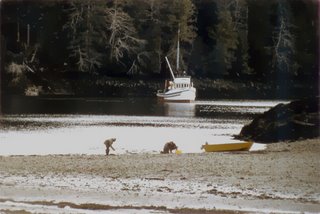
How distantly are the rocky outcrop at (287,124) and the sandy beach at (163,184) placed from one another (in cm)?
796

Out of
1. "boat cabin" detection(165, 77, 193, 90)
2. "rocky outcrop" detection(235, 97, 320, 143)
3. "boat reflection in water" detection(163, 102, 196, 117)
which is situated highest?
"boat cabin" detection(165, 77, 193, 90)

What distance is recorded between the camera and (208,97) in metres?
89.5

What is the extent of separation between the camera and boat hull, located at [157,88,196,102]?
264ft

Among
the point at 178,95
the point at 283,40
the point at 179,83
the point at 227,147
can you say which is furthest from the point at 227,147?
the point at 283,40

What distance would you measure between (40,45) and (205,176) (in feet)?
228

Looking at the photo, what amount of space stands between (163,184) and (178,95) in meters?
65.2

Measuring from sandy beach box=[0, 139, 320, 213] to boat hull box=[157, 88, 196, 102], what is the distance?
192ft

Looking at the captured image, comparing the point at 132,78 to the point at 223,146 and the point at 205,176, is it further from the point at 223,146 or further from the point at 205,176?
the point at 205,176

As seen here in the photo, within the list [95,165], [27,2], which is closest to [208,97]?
[27,2]

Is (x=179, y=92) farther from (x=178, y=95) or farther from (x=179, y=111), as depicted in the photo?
(x=179, y=111)

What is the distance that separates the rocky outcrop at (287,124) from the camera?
29734 mm

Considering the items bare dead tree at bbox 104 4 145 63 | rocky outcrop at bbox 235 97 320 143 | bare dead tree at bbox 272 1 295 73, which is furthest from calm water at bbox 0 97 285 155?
bare dead tree at bbox 272 1 295 73

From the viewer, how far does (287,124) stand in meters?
31.3

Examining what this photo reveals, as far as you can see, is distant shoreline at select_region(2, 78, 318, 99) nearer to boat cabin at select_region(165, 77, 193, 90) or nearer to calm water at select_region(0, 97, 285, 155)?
boat cabin at select_region(165, 77, 193, 90)
